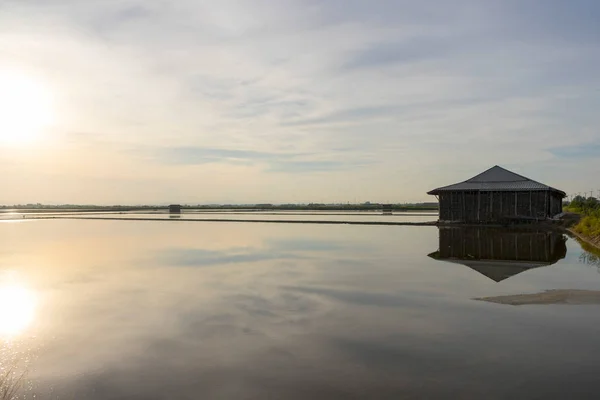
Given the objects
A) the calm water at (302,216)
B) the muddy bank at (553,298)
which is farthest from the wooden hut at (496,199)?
the muddy bank at (553,298)

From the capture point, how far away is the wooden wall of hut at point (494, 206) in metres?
48.1

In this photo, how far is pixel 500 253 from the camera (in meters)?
25.3

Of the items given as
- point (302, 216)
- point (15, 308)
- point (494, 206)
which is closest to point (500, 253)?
point (15, 308)

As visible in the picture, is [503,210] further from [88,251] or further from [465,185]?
[88,251]

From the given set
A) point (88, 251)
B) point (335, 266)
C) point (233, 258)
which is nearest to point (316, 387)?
point (335, 266)

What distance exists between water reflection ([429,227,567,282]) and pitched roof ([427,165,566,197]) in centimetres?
1492

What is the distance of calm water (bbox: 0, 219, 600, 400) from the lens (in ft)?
24.4

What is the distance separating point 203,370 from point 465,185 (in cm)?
4766

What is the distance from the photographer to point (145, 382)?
24.9 ft

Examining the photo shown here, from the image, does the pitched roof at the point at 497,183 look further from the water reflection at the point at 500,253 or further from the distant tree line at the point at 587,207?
the water reflection at the point at 500,253

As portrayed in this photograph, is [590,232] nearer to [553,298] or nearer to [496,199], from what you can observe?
[496,199]

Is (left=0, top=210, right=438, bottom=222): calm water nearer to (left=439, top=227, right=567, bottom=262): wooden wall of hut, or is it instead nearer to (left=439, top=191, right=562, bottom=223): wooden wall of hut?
(left=439, top=191, right=562, bottom=223): wooden wall of hut

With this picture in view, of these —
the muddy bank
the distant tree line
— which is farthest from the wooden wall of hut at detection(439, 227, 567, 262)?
the distant tree line

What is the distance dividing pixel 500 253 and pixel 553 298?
1228cm
